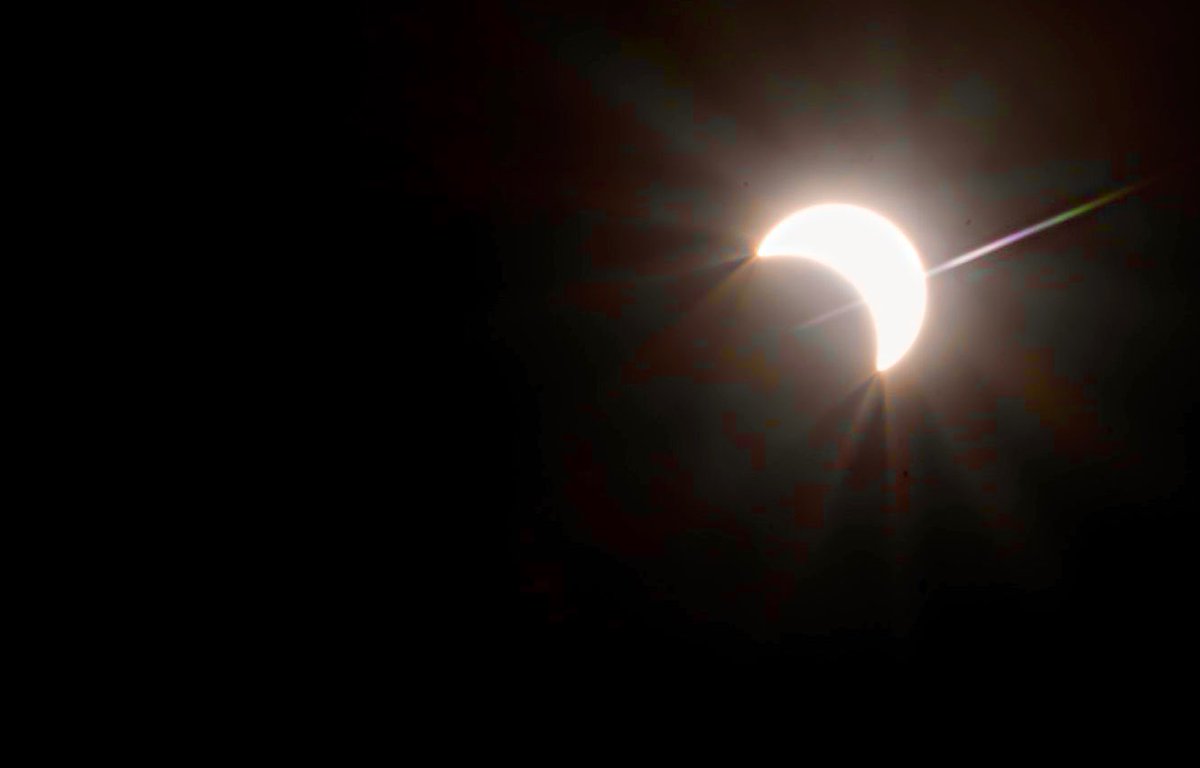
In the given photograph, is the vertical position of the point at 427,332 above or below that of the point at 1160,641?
above

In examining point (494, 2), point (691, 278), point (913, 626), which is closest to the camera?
point (494, 2)

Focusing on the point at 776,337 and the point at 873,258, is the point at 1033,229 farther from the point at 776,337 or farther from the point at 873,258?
the point at 776,337

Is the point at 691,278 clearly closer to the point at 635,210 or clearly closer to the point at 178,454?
the point at 635,210

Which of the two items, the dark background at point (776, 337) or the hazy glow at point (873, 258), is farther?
the hazy glow at point (873, 258)

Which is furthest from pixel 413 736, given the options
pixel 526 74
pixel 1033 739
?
pixel 1033 739

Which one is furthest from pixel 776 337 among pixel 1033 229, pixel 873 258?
pixel 1033 229
